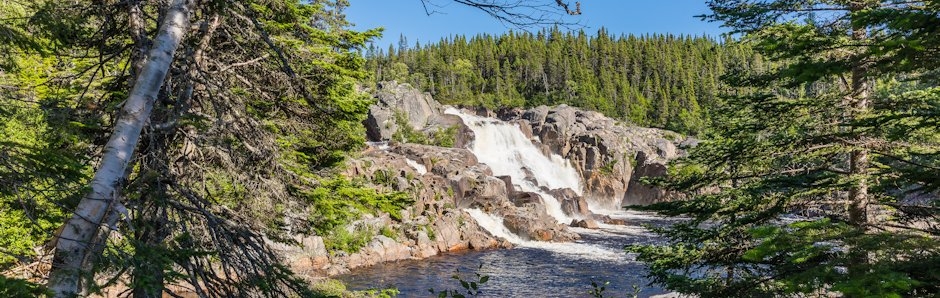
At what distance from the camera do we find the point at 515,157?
60.6m

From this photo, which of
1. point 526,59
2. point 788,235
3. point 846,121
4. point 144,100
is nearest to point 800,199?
point 846,121

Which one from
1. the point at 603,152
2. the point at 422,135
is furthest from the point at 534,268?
the point at 603,152

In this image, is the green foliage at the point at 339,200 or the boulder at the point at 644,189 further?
the boulder at the point at 644,189

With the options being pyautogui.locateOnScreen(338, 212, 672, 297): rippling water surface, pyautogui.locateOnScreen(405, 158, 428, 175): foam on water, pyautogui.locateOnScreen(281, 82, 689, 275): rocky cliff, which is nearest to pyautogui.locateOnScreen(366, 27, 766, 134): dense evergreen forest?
pyautogui.locateOnScreen(281, 82, 689, 275): rocky cliff

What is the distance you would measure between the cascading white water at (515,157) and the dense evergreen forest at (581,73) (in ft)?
107

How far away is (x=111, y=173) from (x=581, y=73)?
11381 centimetres

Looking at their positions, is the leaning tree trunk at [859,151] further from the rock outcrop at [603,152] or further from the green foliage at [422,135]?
the rock outcrop at [603,152]

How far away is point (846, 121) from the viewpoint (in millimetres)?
8086

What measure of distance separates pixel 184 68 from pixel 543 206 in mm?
38419

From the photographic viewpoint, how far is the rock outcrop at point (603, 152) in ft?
213

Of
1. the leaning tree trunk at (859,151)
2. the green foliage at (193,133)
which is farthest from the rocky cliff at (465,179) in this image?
the leaning tree trunk at (859,151)

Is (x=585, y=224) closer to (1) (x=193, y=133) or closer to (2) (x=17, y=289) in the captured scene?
(1) (x=193, y=133)

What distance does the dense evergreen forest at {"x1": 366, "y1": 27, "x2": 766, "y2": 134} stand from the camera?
102938 mm

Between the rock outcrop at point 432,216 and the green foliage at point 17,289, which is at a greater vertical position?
the rock outcrop at point 432,216
